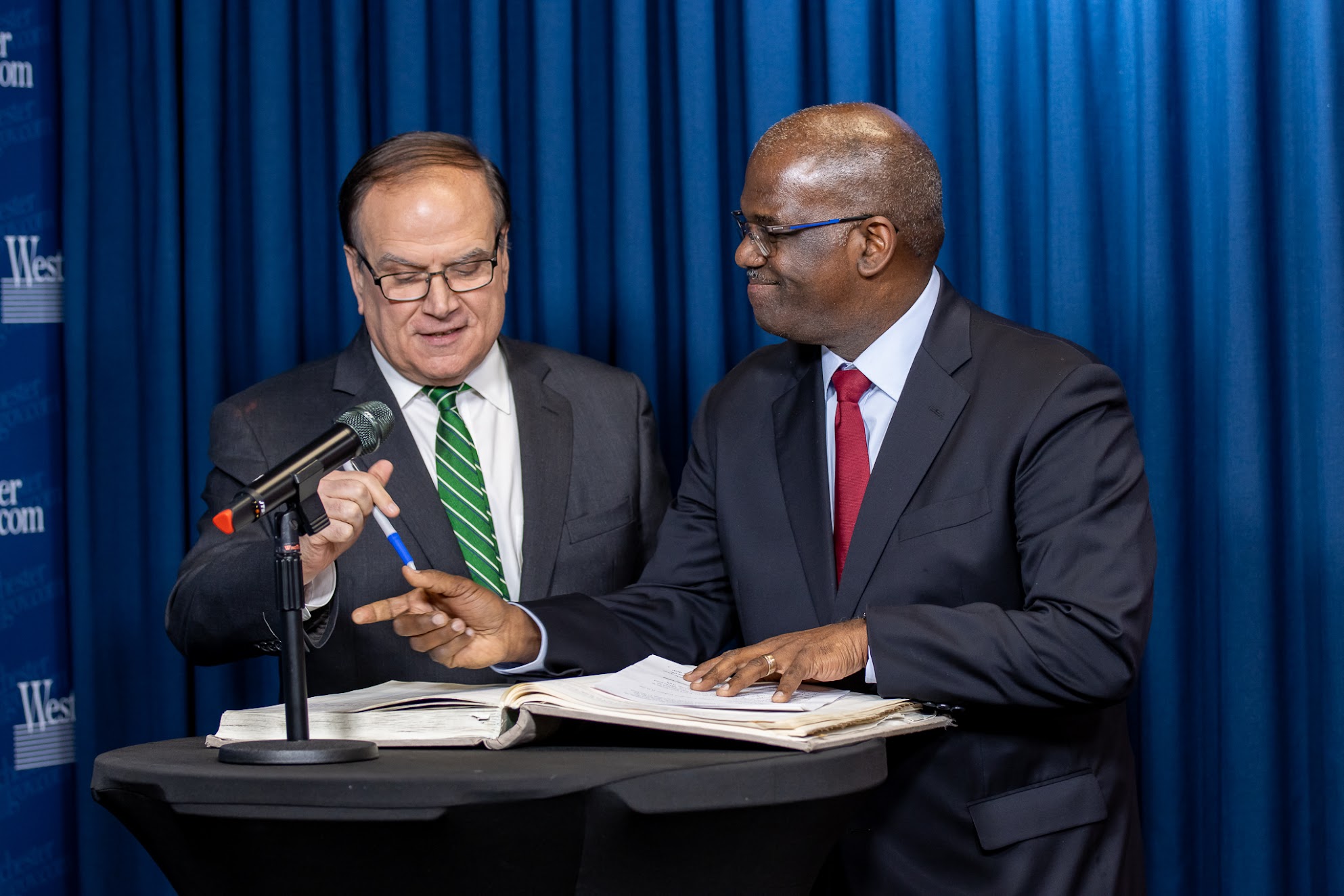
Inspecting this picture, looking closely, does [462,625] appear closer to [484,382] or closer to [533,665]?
[533,665]

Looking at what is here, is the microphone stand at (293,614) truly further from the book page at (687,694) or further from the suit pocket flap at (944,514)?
the suit pocket flap at (944,514)

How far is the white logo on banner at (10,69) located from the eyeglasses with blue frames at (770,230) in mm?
1817

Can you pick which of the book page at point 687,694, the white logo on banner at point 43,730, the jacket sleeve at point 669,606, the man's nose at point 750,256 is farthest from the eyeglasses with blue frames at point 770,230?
the white logo on banner at point 43,730

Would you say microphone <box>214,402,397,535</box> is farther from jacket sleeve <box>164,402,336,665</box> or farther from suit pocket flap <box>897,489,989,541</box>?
suit pocket flap <box>897,489,989,541</box>

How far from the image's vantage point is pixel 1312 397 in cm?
260

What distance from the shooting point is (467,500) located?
2406 mm

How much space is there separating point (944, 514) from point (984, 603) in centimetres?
18

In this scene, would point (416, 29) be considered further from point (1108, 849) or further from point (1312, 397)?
point (1108, 849)

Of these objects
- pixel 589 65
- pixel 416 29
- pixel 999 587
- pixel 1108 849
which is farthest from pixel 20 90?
pixel 1108 849

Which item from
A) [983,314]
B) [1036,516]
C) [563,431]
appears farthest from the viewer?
[563,431]

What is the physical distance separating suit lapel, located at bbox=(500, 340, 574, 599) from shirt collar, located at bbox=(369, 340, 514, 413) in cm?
2

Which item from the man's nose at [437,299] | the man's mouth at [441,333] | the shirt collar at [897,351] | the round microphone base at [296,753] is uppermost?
the man's nose at [437,299]

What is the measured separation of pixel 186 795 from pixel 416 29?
229 centimetres

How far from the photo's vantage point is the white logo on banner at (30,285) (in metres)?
3.00
